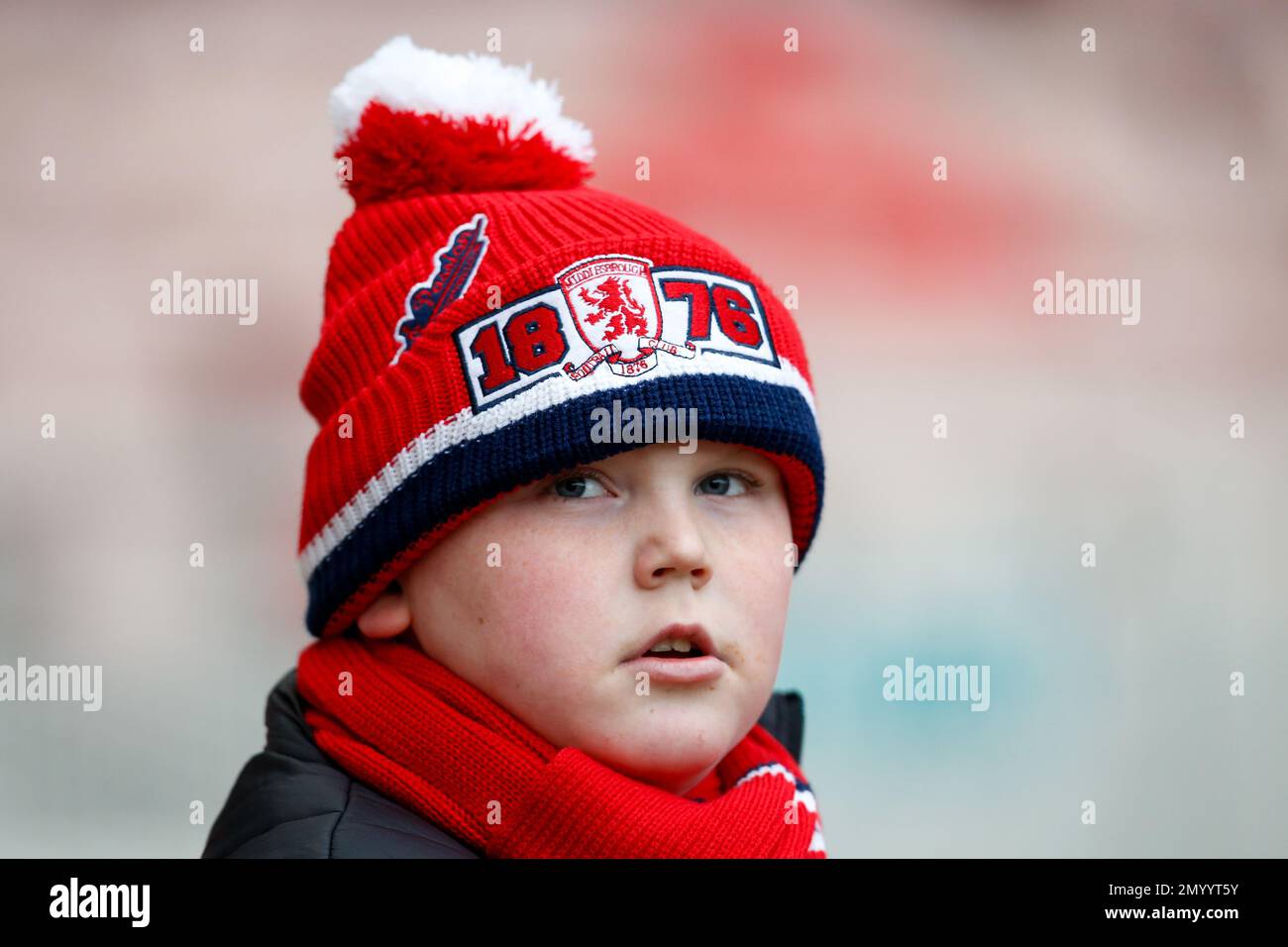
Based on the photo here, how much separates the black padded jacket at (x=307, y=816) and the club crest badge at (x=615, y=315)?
38 cm

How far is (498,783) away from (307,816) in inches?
6.0

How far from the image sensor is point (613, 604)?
1.07 metres

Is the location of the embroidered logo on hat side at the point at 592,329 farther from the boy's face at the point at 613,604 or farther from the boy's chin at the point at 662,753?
the boy's chin at the point at 662,753

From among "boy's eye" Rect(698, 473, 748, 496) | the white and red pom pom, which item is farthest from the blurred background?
"boy's eye" Rect(698, 473, 748, 496)

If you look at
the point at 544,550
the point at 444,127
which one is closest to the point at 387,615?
the point at 544,550

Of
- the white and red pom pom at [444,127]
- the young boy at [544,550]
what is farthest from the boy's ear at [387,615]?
the white and red pom pom at [444,127]

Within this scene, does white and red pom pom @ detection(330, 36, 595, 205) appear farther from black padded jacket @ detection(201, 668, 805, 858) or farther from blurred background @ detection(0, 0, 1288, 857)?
blurred background @ detection(0, 0, 1288, 857)

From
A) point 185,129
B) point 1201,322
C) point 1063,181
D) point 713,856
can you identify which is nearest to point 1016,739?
point 1201,322

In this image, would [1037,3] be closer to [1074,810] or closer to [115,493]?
[1074,810]

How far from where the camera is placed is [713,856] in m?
1.04

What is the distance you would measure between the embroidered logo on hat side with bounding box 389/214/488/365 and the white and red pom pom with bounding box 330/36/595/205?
0.12m

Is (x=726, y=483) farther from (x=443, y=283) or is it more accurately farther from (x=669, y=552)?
(x=443, y=283)

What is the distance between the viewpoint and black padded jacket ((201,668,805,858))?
1.03 metres
